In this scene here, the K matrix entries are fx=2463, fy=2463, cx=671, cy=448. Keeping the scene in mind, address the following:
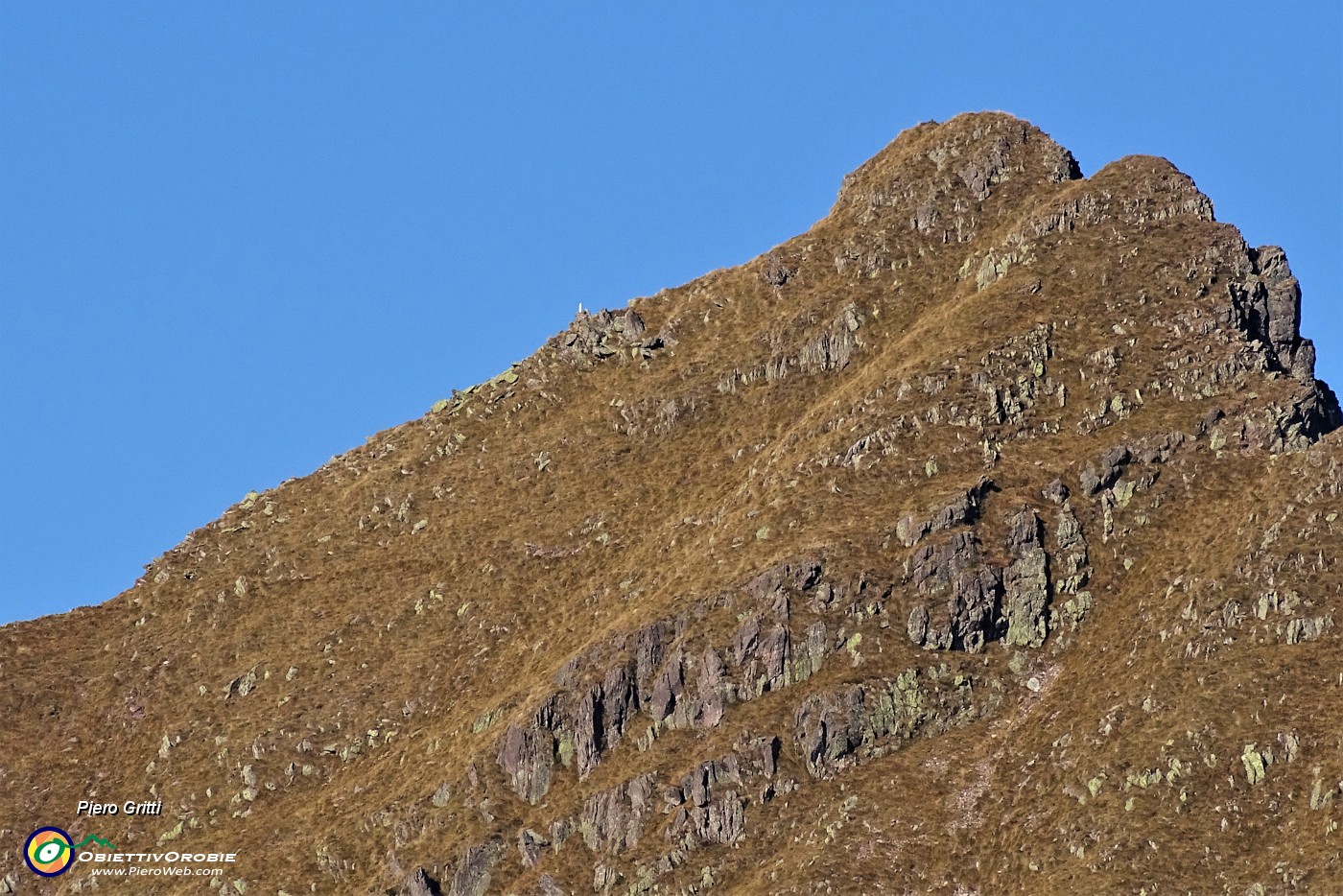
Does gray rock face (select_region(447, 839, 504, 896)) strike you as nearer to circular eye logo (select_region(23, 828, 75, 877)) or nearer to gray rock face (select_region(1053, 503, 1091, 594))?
circular eye logo (select_region(23, 828, 75, 877))

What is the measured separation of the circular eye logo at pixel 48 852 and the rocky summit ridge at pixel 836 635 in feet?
2.73

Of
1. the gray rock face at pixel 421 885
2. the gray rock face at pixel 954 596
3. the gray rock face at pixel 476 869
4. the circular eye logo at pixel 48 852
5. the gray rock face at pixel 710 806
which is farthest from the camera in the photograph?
the circular eye logo at pixel 48 852

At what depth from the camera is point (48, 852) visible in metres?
173

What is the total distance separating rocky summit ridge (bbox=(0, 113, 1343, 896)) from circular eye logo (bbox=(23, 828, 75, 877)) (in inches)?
32.8

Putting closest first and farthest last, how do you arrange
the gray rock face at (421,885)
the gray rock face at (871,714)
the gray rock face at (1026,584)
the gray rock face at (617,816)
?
the gray rock face at (617,816), the gray rock face at (871,714), the gray rock face at (421,885), the gray rock face at (1026,584)

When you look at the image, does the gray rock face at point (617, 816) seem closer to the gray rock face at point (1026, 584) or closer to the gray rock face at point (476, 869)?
the gray rock face at point (476, 869)

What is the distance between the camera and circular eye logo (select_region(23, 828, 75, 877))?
6777 inches

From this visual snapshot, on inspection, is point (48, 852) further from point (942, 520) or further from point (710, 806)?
point (942, 520)

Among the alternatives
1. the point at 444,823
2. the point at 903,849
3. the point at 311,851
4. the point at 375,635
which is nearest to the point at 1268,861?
the point at 903,849

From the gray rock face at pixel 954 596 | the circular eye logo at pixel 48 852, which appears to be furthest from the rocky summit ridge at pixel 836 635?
the circular eye logo at pixel 48 852

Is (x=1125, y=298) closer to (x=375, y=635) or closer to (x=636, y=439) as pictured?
(x=636, y=439)

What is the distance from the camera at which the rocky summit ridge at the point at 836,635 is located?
478 feet

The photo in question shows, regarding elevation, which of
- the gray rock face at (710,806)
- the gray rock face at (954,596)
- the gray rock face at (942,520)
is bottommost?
the gray rock face at (710,806)

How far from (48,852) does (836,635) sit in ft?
192
